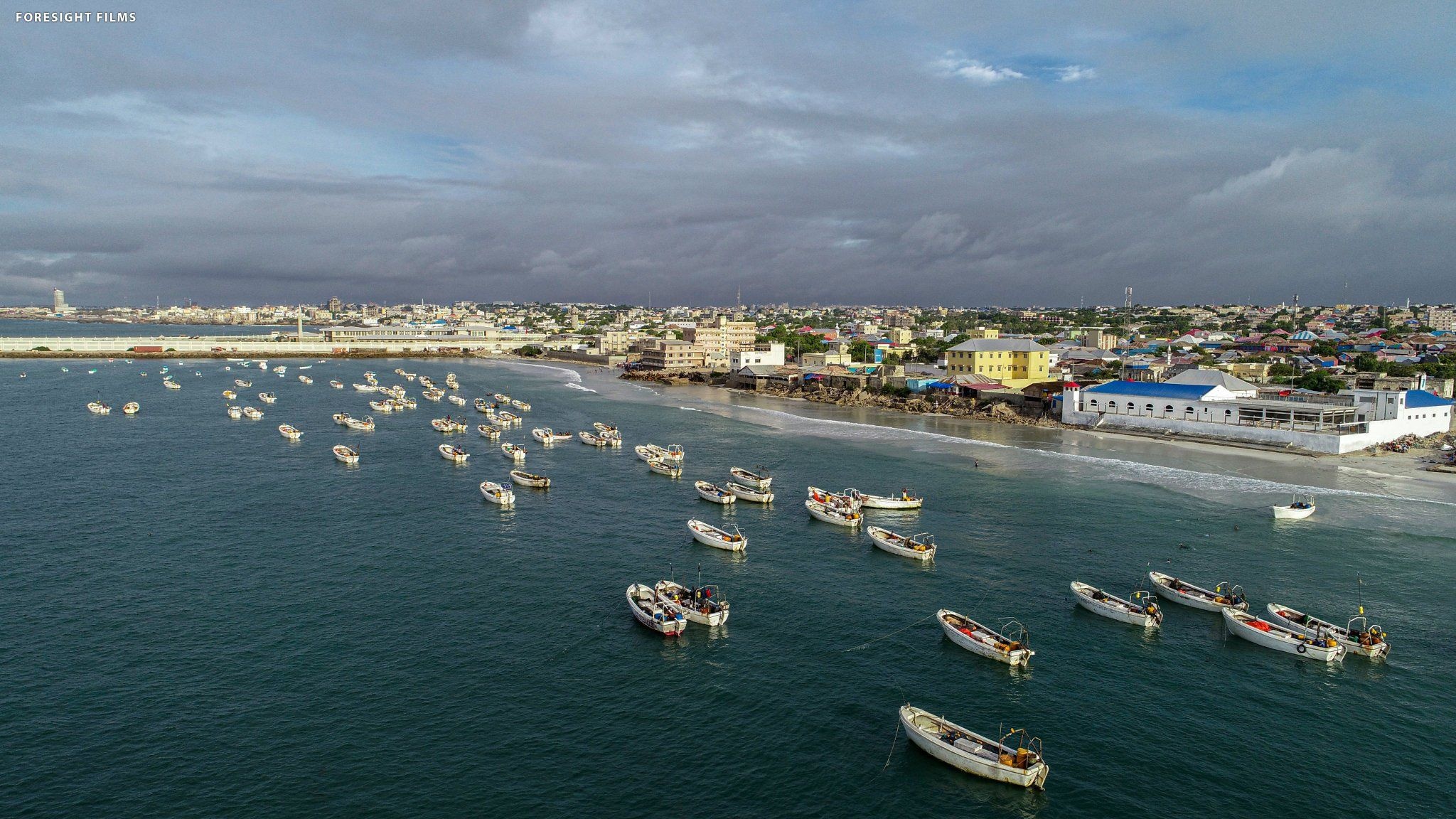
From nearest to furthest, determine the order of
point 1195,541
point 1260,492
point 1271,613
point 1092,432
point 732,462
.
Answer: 1. point 1271,613
2. point 1195,541
3. point 1260,492
4. point 732,462
5. point 1092,432

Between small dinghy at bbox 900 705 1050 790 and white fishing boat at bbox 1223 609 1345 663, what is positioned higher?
white fishing boat at bbox 1223 609 1345 663

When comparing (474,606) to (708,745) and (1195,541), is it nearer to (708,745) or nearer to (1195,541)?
(708,745)

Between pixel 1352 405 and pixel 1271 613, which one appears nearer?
pixel 1271 613

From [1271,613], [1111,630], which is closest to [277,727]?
[1111,630]

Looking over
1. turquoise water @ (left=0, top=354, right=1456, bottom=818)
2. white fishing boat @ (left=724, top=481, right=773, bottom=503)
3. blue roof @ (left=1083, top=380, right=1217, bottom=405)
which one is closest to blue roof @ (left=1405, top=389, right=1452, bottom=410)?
blue roof @ (left=1083, top=380, right=1217, bottom=405)

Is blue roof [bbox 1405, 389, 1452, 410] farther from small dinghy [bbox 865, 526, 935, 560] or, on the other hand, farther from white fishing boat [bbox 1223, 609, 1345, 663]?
small dinghy [bbox 865, 526, 935, 560]

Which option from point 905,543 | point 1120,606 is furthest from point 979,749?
point 905,543
